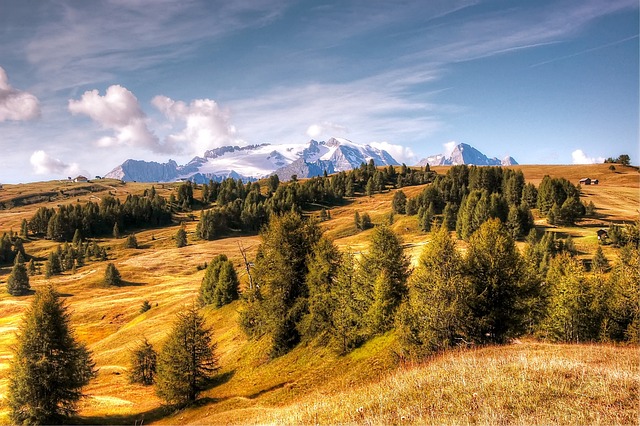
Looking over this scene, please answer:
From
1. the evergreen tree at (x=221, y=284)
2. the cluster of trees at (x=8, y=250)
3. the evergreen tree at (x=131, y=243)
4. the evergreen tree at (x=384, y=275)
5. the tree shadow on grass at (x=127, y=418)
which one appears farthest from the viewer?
the evergreen tree at (x=131, y=243)

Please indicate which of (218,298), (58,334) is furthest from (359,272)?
(218,298)

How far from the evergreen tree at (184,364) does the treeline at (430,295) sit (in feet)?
29.6

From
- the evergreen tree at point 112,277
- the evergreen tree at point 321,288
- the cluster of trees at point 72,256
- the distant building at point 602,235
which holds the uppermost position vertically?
the evergreen tree at point 321,288

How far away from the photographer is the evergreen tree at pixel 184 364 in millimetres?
45156

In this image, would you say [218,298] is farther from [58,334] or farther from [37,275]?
[37,275]

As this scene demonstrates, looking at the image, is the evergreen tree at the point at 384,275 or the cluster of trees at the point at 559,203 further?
the cluster of trees at the point at 559,203

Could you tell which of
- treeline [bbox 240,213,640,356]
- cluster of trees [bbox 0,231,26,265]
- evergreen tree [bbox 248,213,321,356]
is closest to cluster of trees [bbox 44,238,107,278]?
cluster of trees [bbox 0,231,26,265]

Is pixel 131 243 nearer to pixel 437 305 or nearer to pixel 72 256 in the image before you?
pixel 72 256

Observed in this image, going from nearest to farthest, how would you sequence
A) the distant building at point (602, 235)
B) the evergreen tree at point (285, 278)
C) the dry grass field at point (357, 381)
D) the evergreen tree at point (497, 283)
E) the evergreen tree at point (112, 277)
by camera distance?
the dry grass field at point (357, 381)
the evergreen tree at point (497, 283)
the evergreen tree at point (285, 278)
the distant building at point (602, 235)
the evergreen tree at point (112, 277)

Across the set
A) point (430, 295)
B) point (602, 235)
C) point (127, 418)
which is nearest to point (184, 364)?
point (127, 418)

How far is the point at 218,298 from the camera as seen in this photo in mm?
81750

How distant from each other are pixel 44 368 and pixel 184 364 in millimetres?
14464

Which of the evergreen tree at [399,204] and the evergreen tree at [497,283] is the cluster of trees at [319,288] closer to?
the evergreen tree at [497,283]

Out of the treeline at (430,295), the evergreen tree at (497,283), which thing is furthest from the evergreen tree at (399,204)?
the evergreen tree at (497,283)
